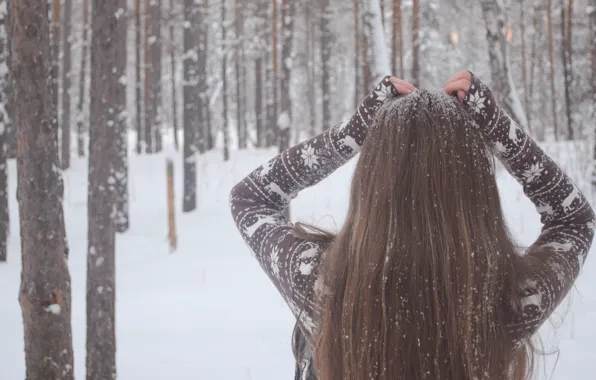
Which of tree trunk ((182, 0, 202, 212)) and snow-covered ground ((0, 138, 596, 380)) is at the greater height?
tree trunk ((182, 0, 202, 212))

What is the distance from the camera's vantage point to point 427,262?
4.01 feet

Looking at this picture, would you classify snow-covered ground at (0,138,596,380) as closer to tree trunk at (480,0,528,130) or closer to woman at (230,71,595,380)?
woman at (230,71,595,380)

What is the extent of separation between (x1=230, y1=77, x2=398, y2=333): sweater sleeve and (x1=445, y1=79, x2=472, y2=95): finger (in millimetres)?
148

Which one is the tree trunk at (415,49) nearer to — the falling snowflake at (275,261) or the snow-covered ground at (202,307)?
the snow-covered ground at (202,307)

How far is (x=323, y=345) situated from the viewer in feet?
4.39

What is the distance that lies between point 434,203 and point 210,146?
2465 cm

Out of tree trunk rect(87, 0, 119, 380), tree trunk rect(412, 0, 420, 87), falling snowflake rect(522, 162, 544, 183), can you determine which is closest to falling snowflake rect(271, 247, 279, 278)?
falling snowflake rect(522, 162, 544, 183)

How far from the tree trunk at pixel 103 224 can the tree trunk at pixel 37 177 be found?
1.06 metres

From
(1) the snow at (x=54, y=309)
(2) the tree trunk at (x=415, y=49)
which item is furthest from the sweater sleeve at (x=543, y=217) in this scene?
(2) the tree trunk at (x=415, y=49)

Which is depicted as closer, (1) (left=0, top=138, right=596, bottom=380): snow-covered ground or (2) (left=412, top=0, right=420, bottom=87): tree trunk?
(1) (left=0, top=138, right=596, bottom=380): snow-covered ground

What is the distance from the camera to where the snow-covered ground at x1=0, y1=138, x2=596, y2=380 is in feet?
16.1

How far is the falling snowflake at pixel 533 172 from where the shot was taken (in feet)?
4.78

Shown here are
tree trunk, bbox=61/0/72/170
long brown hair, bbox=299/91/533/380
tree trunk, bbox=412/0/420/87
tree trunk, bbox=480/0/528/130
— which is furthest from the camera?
tree trunk, bbox=61/0/72/170

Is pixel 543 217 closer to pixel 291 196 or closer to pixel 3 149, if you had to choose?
pixel 291 196
